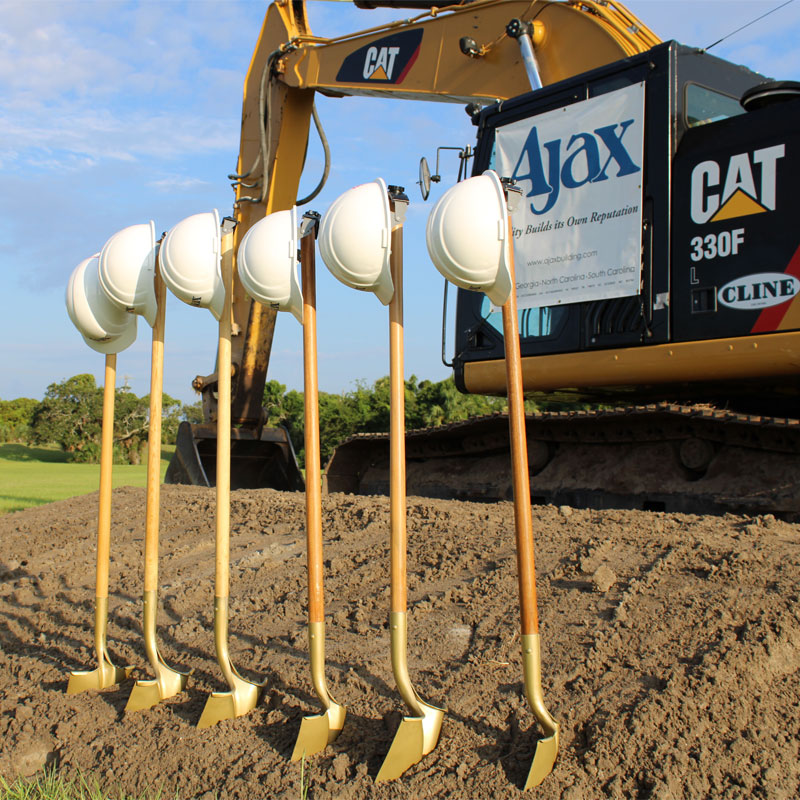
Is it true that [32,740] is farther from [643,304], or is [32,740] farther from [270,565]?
[643,304]

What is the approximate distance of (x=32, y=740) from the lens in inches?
131

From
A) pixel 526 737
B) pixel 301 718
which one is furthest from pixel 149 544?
pixel 526 737

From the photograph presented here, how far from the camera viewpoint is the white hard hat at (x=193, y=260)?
11.8 ft

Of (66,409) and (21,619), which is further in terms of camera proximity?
(66,409)

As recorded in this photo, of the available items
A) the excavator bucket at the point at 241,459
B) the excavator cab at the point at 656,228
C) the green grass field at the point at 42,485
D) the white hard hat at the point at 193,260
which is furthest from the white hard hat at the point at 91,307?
the green grass field at the point at 42,485

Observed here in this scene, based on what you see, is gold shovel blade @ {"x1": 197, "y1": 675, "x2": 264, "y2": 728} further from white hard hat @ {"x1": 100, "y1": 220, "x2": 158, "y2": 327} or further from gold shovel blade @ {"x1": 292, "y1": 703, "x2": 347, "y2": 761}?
white hard hat @ {"x1": 100, "y1": 220, "x2": 158, "y2": 327}

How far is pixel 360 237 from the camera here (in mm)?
2943

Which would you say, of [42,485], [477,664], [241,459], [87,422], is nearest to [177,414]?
[87,422]

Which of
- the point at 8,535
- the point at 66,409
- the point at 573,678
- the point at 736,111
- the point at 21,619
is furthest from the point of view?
the point at 66,409

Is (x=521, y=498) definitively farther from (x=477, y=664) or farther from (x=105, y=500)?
(x=105, y=500)

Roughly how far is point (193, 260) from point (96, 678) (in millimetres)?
1894

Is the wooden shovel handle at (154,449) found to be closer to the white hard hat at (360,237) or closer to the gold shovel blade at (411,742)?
the white hard hat at (360,237)

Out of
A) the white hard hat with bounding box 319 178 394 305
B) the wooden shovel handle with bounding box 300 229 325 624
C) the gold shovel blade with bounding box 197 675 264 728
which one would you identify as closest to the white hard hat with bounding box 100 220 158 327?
the wooden shovel handle with bounding box 300 229 325 624

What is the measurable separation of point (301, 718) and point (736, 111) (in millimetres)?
5090
